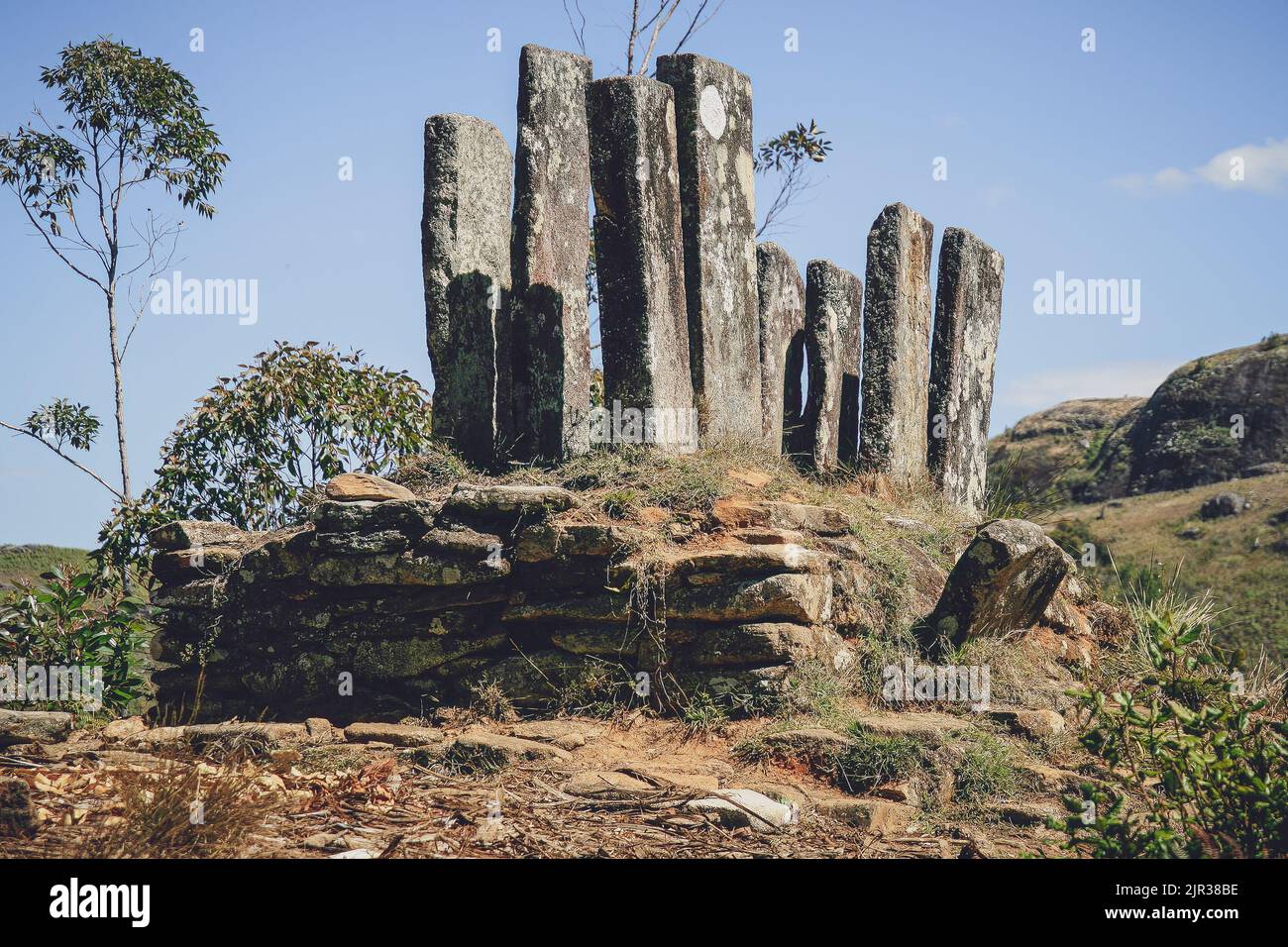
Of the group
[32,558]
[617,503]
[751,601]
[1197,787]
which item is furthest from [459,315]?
[32,558]

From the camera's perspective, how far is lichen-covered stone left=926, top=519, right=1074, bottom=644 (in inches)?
289

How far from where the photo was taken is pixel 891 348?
9.39 m

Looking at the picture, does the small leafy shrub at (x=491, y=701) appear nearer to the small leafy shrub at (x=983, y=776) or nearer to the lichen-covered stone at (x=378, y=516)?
the lichen-covered stone at (x=378, y=516)

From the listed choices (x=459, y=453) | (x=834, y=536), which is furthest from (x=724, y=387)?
(x=459, y=453)

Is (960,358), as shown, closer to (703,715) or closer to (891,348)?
(891,348)

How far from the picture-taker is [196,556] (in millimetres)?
8062

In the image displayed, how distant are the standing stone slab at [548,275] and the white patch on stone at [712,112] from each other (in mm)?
924

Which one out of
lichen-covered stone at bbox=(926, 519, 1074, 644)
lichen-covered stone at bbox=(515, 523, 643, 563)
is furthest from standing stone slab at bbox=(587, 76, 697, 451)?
lichen-covered stone at bbox=(926, 519, 1074, 644)

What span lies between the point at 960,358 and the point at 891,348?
0.98m

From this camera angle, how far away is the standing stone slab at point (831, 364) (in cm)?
941

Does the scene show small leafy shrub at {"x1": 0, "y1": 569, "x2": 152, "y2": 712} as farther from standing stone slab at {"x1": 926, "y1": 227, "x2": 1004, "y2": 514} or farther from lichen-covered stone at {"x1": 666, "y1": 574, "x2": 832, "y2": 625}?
standing stone slab at {"x1": 926, "y1": 227, "x2": 1004, "y2": 514}

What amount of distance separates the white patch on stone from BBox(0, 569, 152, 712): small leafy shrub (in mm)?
5468
